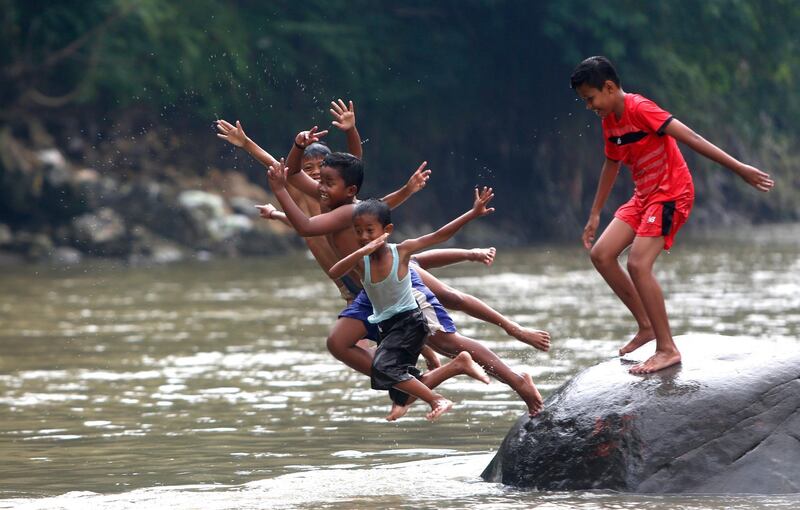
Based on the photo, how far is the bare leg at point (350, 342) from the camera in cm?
855

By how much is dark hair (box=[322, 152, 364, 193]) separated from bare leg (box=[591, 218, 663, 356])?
4.93 ft

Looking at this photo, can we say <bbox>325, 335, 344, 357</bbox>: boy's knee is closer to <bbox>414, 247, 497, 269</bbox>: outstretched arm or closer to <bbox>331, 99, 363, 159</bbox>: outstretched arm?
Answer: <bbox>414, 247, 497, 269</bbox>: outstretched arm

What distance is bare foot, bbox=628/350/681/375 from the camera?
8.38 meters

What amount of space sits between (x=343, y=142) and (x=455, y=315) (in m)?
11.5

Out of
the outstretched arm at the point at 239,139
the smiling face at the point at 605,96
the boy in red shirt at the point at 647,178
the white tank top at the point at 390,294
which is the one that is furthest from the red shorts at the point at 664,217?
the outstretched arm at the point at 239,139

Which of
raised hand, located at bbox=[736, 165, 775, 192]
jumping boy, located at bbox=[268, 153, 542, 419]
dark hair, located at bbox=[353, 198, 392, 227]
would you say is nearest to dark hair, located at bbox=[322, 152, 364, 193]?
jumping boy, located at bbox=[268, 153, 542, 419]

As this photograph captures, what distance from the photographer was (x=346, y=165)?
8469mm

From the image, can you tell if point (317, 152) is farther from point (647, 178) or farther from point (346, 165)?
point (647, 178)

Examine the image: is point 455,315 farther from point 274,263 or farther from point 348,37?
point 348,37

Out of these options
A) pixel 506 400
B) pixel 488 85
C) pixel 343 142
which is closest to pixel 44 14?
pixel 343 142

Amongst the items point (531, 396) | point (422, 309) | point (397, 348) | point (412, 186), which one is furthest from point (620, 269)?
point (397, 348)

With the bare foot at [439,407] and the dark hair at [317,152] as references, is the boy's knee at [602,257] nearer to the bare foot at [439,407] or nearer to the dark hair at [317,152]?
the bare foot at [439,407]

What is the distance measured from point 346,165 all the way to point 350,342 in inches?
40.8

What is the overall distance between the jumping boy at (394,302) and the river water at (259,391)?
0.62 m
